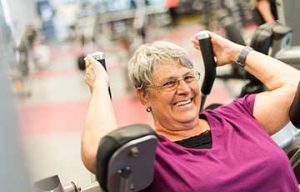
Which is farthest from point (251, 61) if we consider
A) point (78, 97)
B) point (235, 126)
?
point (78, 97)

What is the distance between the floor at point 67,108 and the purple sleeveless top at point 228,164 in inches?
16.3

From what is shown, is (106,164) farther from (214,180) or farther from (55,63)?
(55,63)

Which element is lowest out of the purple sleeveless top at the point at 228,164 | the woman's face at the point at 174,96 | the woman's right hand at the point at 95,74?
the purple sleeveless top at the point at 228,164

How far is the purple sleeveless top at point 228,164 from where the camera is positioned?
143 centimetres

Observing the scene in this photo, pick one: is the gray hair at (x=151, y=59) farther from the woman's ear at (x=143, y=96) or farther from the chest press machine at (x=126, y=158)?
the chest press machine at (x=126, y=158)

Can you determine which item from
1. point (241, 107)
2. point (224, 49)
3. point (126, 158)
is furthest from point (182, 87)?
point (126, 158)

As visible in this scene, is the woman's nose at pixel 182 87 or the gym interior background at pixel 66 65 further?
the woman's nose at pixel 182 87

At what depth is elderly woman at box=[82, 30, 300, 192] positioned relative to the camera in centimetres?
144

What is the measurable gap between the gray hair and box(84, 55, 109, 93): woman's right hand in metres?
0.11

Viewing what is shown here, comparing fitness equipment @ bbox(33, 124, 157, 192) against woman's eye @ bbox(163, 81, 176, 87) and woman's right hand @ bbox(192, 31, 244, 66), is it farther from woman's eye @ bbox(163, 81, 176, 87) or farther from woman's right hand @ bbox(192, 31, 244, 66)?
woman's right hand @ bbox(192, 31, 244, 66)

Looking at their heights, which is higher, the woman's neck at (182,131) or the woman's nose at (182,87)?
the woman's nose at (182,87)

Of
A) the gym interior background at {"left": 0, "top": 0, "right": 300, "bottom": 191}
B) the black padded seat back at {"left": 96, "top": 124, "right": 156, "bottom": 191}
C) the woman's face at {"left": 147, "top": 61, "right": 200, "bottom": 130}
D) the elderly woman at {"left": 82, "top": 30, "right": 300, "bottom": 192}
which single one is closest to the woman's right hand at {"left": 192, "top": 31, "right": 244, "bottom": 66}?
the elderly woman at {"left": 82, "top": 30, "right": 300, "bottom": 192}

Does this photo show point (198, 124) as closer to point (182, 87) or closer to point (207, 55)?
point (182, 87)

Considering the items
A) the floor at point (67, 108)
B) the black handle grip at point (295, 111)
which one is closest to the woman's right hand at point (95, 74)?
the floor at point (67, 108)
